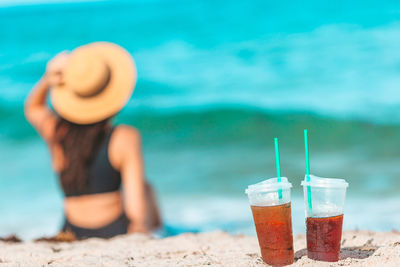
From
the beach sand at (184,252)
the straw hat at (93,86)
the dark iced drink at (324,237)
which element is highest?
the straw hat at (93,86)

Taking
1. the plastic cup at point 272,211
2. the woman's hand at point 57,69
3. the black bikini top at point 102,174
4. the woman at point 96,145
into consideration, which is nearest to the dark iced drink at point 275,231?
the plastic cup at point 272,211

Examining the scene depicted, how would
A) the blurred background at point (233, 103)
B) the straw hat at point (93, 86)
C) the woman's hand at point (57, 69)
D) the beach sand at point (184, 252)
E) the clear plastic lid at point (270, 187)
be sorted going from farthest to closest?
1. the blurred background at point (233, 103)
2. the woman's hand at point (57, 69)
3. the straw hat at point (93, 86)
4. the beach sand at point (184, 252)
5. the clear plastic lid at point (270, 187)

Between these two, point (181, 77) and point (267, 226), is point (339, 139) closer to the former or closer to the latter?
point (181, 77)

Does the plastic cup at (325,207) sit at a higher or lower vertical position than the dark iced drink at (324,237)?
higher

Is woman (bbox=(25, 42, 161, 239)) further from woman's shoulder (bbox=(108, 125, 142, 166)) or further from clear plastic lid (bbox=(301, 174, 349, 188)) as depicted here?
clear plastic lid (bbox=(301, 174, 349, 188))

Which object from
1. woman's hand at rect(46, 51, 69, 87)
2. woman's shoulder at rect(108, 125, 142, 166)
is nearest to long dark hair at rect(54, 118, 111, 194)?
woman's shoulder at rect(108, 125, 142, 166)

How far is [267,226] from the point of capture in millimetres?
2080

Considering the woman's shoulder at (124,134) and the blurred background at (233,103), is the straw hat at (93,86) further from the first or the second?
the blurred background at (233,103)

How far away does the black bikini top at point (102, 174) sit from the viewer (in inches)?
149

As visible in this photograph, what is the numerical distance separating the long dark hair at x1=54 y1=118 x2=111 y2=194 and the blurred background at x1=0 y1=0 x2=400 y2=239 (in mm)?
1423

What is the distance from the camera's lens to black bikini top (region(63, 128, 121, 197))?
3789 millimetres

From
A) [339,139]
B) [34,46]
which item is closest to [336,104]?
[339,139]

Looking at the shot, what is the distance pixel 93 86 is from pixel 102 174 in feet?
1.95

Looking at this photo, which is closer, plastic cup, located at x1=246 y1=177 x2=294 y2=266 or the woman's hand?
plastic cup, located at x1=246 y1=177 x2=294 y2=266
